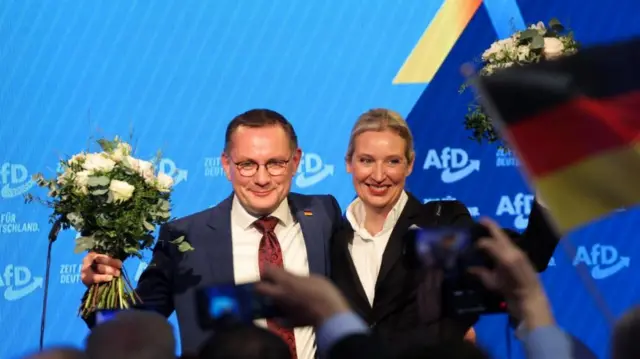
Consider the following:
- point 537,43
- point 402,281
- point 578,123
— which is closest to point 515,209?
point 537,43

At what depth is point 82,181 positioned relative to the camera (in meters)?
3.77

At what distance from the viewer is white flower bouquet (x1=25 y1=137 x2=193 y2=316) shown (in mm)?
3766

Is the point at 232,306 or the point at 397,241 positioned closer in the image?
the point at 232,306

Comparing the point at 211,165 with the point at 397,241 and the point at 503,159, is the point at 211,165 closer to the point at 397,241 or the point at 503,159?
the point at 503,159

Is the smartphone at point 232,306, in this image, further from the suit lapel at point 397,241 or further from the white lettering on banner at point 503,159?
the white lettering on banner at point 503,159

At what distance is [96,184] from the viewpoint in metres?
3.74

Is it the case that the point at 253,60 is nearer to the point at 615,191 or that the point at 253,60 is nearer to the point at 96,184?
the point at 96,184

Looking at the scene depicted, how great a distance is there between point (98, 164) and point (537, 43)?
2086mm

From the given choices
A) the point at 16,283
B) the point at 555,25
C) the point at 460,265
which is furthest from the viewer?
the point at 16,283

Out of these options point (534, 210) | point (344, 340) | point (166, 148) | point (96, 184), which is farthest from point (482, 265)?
point (166, 148)

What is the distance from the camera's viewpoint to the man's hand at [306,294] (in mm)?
2141

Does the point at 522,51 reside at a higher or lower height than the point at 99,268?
higher

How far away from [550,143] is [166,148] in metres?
3.31

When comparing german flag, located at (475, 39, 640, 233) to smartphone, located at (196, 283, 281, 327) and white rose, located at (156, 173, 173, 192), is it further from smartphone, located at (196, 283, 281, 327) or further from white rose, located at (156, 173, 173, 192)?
white rose, located at (156, 173, 173, 192)
